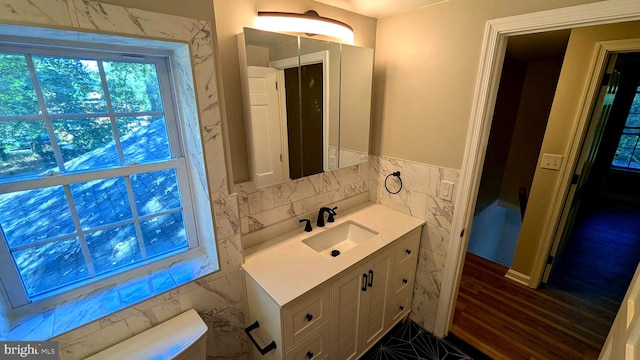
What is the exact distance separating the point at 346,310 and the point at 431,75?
1.58 metres

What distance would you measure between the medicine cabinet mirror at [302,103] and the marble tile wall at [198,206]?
24cm

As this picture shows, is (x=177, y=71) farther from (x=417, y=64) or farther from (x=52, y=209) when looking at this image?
(x=417, y=64)

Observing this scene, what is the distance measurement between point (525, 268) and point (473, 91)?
6.76 feet

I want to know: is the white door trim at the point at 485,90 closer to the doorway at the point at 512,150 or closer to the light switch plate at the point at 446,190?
the light switch plate at the point at 446,190

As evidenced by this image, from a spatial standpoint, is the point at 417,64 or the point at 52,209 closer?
the point at 52,209

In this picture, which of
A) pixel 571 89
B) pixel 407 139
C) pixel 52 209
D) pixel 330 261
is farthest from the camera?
pixel 571 89

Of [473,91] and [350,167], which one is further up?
[473,91]

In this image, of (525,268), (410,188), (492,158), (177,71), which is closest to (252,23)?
(177,71)

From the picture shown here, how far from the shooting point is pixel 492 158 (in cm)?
349

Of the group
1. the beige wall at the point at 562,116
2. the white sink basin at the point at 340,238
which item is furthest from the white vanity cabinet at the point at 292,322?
the beige wall at the point at 562,116

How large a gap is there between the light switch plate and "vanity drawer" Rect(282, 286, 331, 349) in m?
1.02

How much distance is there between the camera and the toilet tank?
1.04 m

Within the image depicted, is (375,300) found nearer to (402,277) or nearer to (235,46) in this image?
(402,277)

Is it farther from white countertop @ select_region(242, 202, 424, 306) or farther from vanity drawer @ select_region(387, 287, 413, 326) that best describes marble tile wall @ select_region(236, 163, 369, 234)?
vanity drawer @ select_region(387, 287, 413, 326)
